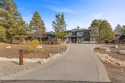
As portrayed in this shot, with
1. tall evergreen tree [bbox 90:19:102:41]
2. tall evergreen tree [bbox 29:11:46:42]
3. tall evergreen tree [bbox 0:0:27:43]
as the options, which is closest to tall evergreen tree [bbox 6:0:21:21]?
tall evergreen tree [bbox 0:0:27:43]

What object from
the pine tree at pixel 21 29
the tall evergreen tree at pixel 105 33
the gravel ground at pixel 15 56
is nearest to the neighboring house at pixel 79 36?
the tall evergreen tree at pixel 105 33

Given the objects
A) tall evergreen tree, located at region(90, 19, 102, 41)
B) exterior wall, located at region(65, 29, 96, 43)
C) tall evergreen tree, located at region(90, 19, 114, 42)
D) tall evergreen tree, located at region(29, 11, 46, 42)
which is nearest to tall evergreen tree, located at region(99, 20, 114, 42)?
tall evergreen tree, located at region(90, 19, 114, 42)

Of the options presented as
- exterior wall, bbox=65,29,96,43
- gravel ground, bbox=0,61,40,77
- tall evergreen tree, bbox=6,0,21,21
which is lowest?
gravel ground, bbox=0,61,40,77

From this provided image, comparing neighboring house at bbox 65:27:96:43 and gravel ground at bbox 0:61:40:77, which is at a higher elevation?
neighboring house at bbox 65:27:96:43

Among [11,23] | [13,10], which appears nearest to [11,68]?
[11,23]

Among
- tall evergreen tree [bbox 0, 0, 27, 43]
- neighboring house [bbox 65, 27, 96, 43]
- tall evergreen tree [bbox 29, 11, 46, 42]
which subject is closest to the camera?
tall evergreen tree [bbox 0, 0, 27, 43]

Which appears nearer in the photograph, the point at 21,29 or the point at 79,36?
the point at 21,29

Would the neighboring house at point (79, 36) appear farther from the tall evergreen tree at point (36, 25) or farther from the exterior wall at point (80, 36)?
the tall evergreen tree at point (36, 25)

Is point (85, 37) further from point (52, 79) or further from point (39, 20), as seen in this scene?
point (52, 79)

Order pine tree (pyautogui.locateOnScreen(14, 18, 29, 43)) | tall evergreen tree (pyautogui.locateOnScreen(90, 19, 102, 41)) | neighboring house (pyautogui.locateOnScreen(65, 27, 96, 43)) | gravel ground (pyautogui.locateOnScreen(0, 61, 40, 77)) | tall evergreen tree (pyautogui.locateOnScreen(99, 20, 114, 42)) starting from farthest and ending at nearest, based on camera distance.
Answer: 1. neighboring house (pyautogui.locateOnScreen(65, 27, 96, 43))
2. tall evergreen tree (pyautogui.locateOnScreen(90, 19, 102, 41))
3. tall evergreen tree (pyautogui.locateOnScreen(99, 20, 114, 42))
4. pine tree (pyautogui.locateOnScreen(14, 18, 29, 43))
5. gravel ground (pyautogui.locateOnScreen(0, 61, 40, 77))

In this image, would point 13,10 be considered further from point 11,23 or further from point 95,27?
point 95,27

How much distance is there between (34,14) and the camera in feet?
155

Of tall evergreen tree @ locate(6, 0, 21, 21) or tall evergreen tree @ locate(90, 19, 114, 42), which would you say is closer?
tall evergreen tree @ locate(6, 0, 21, 21)

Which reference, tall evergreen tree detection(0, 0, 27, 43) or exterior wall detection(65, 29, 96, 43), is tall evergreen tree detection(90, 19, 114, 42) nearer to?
exterior wall detection(65, 29, 96, 43)
